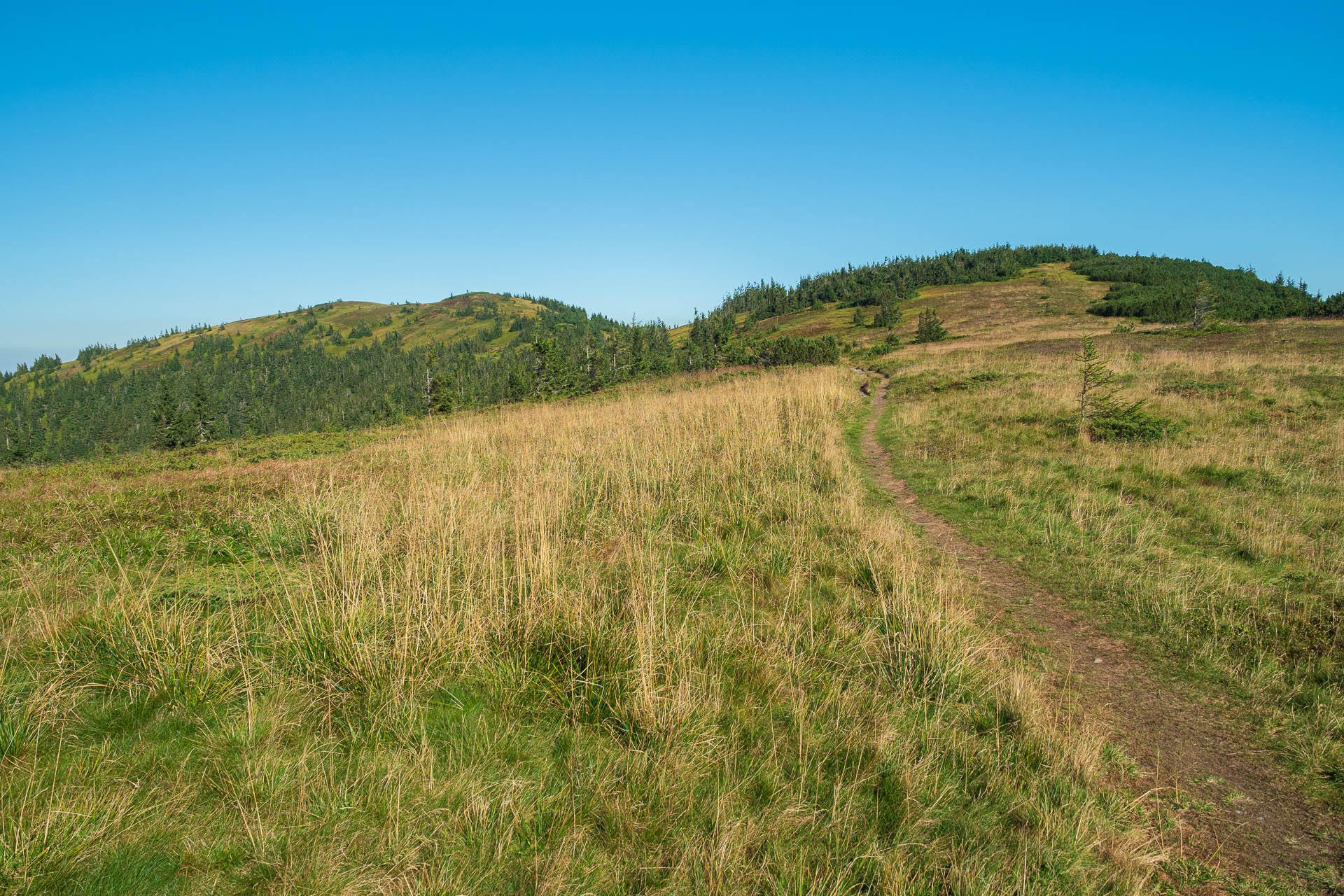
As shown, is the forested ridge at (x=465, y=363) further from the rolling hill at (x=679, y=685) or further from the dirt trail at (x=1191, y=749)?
the dirt trail at (x=1191, y=749)

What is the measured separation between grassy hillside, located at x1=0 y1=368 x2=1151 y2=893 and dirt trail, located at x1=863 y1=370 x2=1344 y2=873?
0.44 meters

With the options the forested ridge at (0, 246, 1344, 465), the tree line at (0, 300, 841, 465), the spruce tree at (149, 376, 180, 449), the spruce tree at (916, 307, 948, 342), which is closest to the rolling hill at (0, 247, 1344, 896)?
the forested ridge at (0, 246, 1344, 465)

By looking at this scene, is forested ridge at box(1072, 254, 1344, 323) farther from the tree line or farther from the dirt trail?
the dirt trail

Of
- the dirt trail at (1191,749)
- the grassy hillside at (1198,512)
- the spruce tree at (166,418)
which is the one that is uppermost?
the spruce tree at (166,418)

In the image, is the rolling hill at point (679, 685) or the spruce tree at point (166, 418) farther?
the spruce tree at point (166, 418)

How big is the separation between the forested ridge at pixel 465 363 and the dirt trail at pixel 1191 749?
21.4 metres

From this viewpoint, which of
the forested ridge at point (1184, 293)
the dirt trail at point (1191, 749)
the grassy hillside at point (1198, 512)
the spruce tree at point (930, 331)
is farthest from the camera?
the spruce tree at point (930, 331)

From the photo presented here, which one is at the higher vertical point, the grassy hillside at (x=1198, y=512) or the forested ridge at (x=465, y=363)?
the forested ridge at (x=465, y=363)

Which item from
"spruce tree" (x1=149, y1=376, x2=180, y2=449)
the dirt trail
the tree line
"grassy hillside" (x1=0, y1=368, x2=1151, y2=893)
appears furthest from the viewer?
"spruce tree" (x1=149, y1=376, x2=180, y2=449)

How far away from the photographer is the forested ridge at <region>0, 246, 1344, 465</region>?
5253cm

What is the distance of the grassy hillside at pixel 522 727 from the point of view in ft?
7.61

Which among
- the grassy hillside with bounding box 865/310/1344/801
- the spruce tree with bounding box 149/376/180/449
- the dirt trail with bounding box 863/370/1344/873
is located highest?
the spruce tree with bounding box 149/376/180/449

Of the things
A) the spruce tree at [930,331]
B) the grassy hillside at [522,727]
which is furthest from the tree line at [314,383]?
the grassy hillside at [522,727]

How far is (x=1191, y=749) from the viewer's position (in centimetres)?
346
